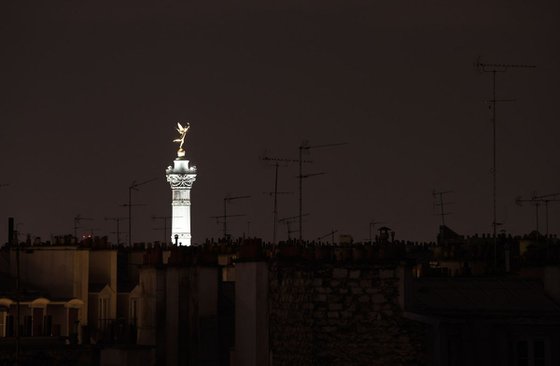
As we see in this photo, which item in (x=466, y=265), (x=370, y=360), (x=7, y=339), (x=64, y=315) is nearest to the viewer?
(x=370, y=360)

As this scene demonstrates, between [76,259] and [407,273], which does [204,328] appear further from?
[76,259]

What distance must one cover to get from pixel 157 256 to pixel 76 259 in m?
10.8

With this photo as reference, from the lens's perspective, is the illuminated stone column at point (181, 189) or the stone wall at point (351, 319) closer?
the stone wall at point (351, 319)

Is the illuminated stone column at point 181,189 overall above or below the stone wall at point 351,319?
above

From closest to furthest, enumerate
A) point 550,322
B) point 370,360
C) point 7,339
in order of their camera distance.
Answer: point 370,360 → point 550,322 → point 7,339

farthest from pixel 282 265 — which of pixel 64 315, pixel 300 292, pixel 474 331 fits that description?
pixel 64 315

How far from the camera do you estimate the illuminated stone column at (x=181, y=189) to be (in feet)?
492

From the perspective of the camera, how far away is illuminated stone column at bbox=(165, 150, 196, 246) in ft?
492

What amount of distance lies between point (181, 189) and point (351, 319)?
118907 millimetres

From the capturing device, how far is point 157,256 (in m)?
49.7

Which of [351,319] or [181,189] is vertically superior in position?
[181,189]

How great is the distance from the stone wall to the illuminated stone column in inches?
4377

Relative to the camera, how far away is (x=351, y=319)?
3769 cm

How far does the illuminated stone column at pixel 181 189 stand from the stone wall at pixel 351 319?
111 meters
